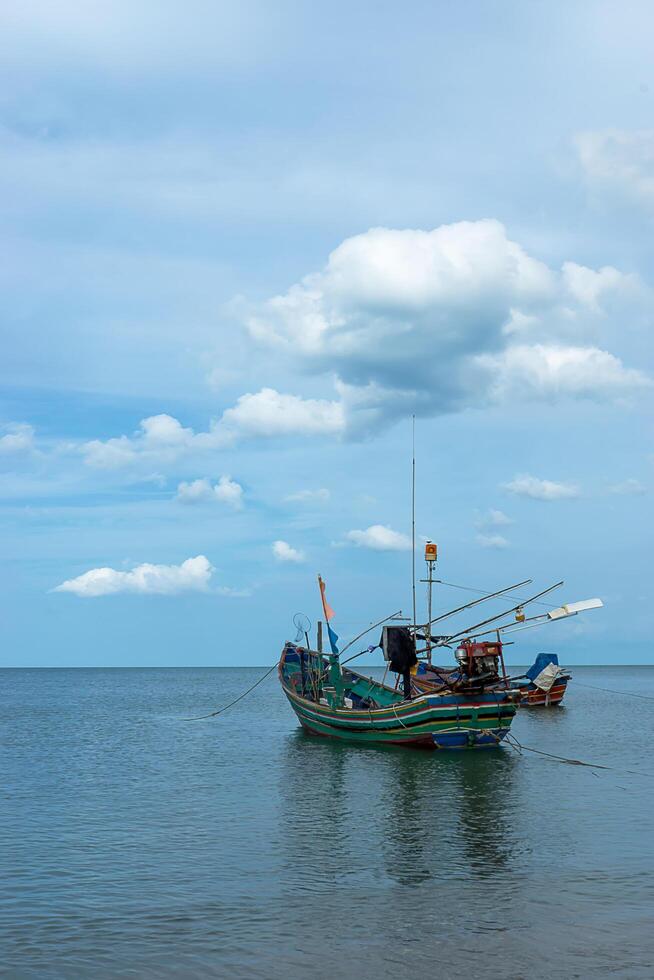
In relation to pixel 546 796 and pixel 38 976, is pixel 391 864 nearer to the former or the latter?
pixel 38 976

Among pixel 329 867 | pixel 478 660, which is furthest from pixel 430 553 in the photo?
pixel 329 867

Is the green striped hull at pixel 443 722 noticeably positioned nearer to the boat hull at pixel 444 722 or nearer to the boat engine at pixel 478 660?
the boat hull at pixel 444 722

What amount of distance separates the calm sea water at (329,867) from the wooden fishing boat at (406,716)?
1.02 m

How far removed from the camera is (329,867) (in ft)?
67.4

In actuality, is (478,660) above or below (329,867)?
above

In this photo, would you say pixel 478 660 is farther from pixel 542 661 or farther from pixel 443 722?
pixel 542 661

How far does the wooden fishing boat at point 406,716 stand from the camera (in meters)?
38.7

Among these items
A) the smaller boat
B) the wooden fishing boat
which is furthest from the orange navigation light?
the smaller boat

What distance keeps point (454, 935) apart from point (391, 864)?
5.35 metres

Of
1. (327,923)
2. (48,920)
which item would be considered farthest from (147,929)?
(327,923)

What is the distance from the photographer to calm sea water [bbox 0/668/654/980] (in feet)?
48.2

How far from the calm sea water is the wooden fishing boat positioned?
102 cm

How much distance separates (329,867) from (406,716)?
1924 centimetres

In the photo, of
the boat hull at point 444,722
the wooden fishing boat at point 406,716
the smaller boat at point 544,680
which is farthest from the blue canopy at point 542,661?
the boat hull at point 444,722
